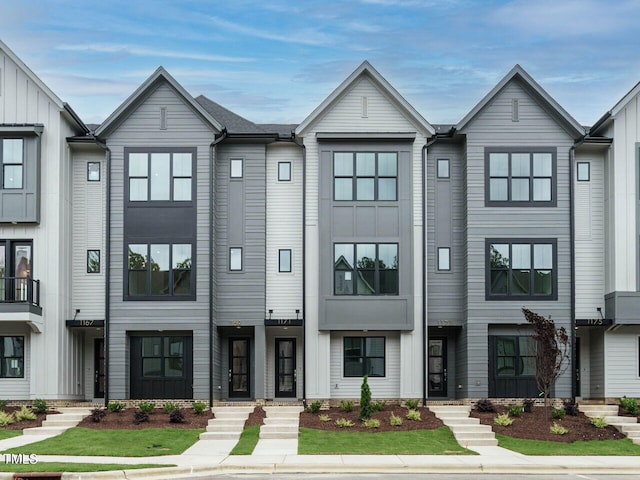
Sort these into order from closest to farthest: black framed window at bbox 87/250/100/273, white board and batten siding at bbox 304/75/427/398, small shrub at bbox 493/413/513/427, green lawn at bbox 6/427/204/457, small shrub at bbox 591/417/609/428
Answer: green lawn at bbox 6/427/204/457 → small shrub at bbox 493/413/513/427 → small shrub at bbox 591/417/609/428 → white board and batten siding at bbox 304/75/427/398 → black framed window at bbox 87/250/100/273

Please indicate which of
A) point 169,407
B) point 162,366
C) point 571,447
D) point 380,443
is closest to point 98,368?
point 162,366

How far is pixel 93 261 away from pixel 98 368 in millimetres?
3877

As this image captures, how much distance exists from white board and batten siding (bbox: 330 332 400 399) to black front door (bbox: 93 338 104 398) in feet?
26.6

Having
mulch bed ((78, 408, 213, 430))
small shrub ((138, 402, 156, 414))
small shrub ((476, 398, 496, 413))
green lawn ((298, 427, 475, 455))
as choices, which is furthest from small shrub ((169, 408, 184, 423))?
small shrub ((476, 398, 496, 413))

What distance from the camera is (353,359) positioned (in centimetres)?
3234

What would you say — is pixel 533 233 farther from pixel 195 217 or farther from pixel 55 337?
pixel 55 337

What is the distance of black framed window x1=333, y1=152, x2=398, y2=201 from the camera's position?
32094mm

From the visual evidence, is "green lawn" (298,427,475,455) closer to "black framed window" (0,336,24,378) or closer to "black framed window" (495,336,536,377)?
"black framed window" (495,336,536,377)

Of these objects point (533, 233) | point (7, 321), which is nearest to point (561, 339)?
point (533, 233)

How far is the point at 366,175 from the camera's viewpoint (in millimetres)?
32125

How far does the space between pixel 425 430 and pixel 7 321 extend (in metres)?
13.9

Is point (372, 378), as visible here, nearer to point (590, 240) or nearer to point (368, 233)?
point (368, 233)

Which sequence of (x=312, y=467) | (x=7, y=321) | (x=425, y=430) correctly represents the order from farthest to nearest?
(x=7, y=321)
(x=425, y=430)
(x=312, y=467)

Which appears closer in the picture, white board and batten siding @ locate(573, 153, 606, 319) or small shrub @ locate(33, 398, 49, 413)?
small shrub @ locate(33, 398, 49, 413)
